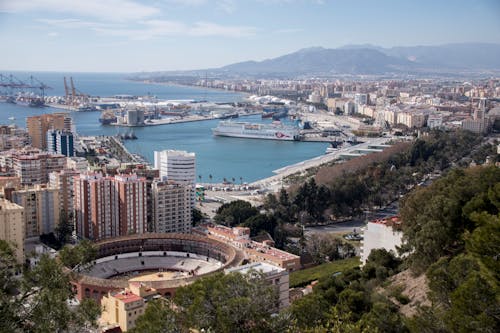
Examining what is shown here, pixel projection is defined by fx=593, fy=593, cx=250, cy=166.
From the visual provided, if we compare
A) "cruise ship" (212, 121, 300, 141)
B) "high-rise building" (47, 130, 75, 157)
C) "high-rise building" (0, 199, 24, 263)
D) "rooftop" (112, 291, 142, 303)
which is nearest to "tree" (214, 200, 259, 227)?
"high-rise building" (0, 199, 24, 263)

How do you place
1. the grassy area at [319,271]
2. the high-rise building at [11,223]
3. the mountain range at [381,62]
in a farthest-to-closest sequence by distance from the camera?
the mountain range at [381,62] → the high-rise building at [11,223] → the grassy area at [319,271]

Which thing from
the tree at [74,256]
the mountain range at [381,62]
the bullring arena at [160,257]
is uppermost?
the mountain range at [381,62]

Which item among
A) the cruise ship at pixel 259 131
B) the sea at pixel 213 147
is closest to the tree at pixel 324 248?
the sea at pixel 213 147

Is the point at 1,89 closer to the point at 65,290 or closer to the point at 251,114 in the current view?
the point at 251,114

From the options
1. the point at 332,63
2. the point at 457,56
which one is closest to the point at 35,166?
the point at 457,56

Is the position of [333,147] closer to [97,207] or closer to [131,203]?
[131,203]

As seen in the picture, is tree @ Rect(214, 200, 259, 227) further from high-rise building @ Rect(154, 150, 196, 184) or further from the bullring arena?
high-rise building @ Rect(154, 150, 196, 184)

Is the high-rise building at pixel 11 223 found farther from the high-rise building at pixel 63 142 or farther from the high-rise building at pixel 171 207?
the high-rise building at pixel 63 142
